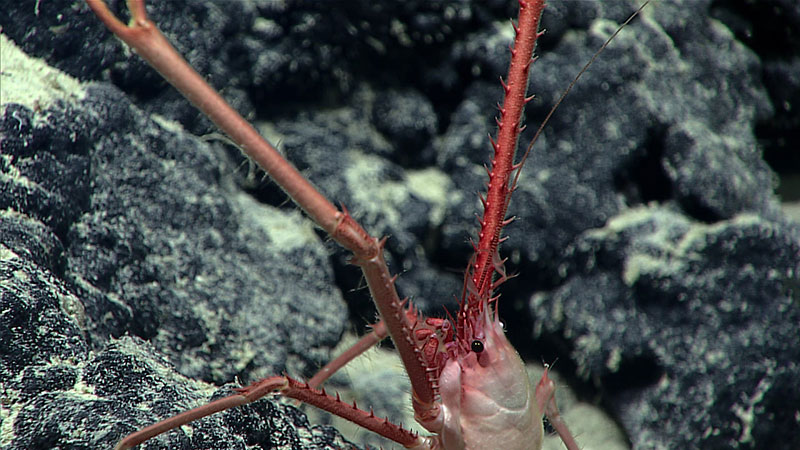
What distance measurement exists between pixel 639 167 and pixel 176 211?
2095 millimetres

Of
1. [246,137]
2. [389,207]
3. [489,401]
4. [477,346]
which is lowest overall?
[389,207]

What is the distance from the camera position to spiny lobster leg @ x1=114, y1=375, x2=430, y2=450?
143 cm

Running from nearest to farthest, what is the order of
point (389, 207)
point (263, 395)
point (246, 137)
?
point (246, 137)
point (263, 395)
point (389, 207)

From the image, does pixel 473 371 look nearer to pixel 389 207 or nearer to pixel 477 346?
pixel 477 346

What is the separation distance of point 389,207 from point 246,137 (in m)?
1.97

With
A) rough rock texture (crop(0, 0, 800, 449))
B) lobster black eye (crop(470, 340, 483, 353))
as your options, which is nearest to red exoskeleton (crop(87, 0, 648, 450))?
lobster black eye (crop(470, 340, 483, 353))

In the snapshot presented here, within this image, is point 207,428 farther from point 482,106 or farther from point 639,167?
point 639,167

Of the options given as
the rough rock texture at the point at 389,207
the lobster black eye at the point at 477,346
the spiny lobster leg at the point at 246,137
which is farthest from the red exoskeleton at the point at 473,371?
the rough rock texture at the point at 389,207

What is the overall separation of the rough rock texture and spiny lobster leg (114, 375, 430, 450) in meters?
0.13

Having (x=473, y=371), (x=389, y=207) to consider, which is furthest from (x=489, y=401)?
(x=389, y=207)

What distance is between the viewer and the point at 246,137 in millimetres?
987

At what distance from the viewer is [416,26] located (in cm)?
300

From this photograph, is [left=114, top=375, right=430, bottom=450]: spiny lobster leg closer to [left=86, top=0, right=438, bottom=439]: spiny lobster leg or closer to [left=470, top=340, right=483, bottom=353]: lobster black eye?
[left=470, top=340, right=483, bottom=353]: lobster black eye

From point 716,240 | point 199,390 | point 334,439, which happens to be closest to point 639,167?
point 716,240
